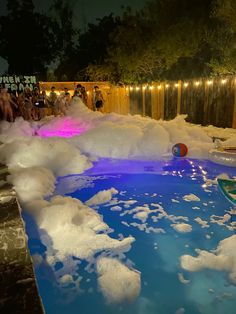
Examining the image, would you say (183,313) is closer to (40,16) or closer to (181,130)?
(181,130)

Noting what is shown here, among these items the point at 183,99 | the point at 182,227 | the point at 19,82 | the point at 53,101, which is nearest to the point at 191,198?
the point at 182,227

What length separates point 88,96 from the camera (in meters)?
21.0

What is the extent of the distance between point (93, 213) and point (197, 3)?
1512cm

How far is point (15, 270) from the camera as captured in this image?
287cm

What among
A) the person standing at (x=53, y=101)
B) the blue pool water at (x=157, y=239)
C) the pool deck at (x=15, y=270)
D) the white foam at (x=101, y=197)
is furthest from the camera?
the person standing at (x=53, y=101)

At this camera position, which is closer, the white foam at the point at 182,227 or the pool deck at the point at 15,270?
the pool deck at the point at 15,270

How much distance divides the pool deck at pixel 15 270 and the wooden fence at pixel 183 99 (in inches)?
415

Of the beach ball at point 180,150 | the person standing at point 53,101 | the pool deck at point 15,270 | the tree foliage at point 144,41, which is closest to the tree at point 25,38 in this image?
the tree foliage at point 144,41

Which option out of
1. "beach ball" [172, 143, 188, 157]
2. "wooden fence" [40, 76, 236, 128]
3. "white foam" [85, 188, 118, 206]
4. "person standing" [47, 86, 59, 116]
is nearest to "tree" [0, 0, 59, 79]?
"wooden fence" [40, 76, 236, 128]

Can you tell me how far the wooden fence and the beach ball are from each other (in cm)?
411

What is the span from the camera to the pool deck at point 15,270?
2.40 meters

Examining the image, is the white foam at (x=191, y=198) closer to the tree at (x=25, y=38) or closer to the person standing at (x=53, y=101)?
the person standing at (x=53, y=101)

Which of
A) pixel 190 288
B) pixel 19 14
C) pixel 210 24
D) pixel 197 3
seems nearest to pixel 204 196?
pixel 190 288

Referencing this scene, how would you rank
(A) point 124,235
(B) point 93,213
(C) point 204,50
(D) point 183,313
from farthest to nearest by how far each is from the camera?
(C) point 204,50
(B) point 93,213
(A) point 124,235
(D) point 183,313
